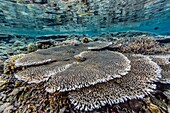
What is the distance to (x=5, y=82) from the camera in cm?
236

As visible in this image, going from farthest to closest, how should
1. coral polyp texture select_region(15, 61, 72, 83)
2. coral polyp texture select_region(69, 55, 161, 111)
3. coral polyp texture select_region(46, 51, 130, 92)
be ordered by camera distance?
coral polyp texture select_region(15, 61, 72, 83) → coral polyp texture select_region(46, 51, 130, 92) → coral polyp texture select_region(69, 55, 161, 111)

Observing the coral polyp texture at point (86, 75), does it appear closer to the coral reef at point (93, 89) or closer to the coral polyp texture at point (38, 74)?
the coral reef at point (93, 89)

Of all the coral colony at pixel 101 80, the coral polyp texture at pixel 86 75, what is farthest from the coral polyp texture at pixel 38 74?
the coral polyp texture at pixel 86 75

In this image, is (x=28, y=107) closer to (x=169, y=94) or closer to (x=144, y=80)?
(x=144, y=80)

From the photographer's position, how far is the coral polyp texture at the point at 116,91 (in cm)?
143

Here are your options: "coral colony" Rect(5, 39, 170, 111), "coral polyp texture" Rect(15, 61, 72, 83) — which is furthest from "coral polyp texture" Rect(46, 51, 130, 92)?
"coral polyp texture" Rect(15, 61, 72, 83)

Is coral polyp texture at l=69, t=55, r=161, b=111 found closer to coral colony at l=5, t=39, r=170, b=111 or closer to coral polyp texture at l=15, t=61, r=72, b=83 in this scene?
coral colony at l=5, t=39, r=170, b=111

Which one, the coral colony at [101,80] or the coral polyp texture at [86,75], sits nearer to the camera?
the coral colony at [101,80]

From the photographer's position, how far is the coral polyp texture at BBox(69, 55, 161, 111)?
1.43 meters

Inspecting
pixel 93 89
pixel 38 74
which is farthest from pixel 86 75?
pixel 38 74

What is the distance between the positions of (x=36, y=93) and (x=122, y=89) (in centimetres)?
134

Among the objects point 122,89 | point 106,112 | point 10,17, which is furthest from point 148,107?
point 10,17

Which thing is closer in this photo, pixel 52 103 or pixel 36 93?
pixel 52 103

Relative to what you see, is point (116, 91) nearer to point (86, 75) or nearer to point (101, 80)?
point (101, 80)
